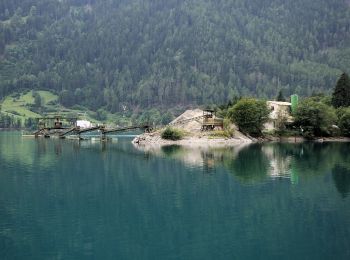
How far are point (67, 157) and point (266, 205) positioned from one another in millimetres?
47114

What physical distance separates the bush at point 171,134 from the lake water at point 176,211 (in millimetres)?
44272

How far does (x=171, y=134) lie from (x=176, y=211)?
73346 mm

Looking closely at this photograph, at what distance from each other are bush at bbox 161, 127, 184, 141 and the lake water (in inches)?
1743

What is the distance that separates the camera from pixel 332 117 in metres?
118

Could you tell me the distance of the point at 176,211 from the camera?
37.6 meters

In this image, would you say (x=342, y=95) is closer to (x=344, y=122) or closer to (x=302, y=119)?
(x=344, y=122)

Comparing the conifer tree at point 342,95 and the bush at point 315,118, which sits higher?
the conifer tree at point 342,95

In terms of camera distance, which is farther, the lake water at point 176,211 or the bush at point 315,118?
the bush at point 315,118

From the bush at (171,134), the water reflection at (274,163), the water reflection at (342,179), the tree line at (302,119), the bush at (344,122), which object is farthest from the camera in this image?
the bush at (344,122)

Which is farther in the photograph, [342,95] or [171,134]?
[342,95]

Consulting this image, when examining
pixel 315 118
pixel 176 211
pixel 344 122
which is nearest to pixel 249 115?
pixel 315 118

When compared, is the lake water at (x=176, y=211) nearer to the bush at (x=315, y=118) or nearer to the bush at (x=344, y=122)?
the bush at (x=315, y=118)

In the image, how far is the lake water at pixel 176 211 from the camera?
1137 inches

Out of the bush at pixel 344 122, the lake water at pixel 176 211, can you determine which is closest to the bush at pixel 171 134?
the bush at pixel 344 122
